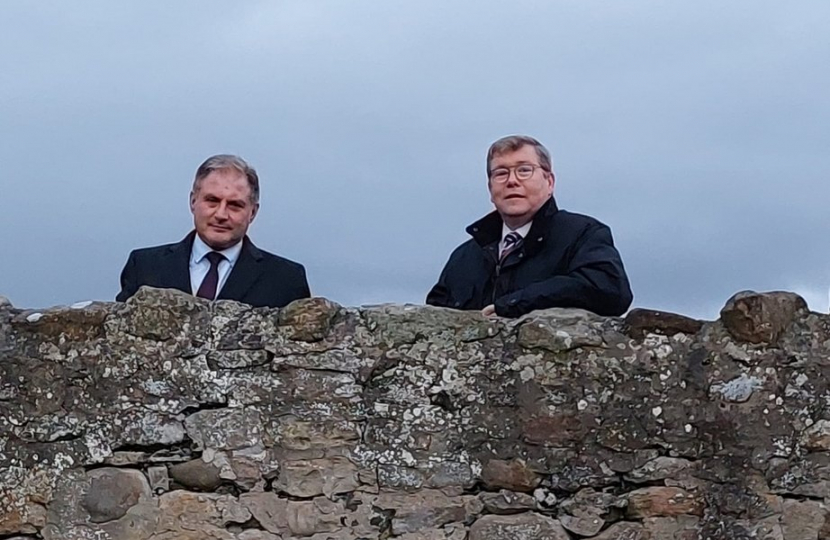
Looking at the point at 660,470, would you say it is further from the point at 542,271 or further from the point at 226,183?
the point at 226,183

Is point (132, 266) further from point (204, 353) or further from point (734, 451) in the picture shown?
point (734, 451)

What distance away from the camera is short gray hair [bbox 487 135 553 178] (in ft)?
14.3

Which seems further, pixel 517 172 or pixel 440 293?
pixel 440 293

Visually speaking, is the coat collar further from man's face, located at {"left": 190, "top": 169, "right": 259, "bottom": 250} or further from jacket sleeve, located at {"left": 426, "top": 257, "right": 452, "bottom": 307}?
jacket sleeve, located at {"left": 426, "top": 257, "right": 452, "bottom": 307}

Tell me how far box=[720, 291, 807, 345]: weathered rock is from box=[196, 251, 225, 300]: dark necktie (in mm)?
1809

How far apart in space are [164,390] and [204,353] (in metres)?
0.17

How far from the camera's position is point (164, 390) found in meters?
3.94

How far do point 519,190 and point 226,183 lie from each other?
1.04m

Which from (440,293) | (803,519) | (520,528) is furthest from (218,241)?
(803,519)

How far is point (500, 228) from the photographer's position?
442 cm

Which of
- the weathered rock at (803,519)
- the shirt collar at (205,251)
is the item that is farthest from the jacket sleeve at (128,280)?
the weathered rock at (803,519)

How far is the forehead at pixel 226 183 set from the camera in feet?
14.3

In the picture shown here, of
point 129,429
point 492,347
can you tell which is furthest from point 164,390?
point 492,347


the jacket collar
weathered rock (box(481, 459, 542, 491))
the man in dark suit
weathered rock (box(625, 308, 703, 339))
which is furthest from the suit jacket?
weathered rock (box(625, 308, 703, 339))
